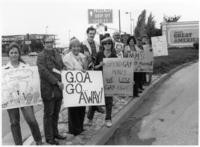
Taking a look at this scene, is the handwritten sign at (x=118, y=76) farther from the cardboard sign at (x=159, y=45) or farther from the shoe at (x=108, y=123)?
the cardboard sign at (x=159, y=45)

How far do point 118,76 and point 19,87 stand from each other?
2.52 metres

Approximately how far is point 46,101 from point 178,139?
7.60 feet

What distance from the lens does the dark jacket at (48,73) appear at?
513 centimetres

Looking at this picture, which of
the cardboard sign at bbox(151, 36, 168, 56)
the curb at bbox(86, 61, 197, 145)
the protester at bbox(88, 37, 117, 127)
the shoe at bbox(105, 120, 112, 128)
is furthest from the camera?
→ the cardboard sign at bbox(151, 36, 168, 56)

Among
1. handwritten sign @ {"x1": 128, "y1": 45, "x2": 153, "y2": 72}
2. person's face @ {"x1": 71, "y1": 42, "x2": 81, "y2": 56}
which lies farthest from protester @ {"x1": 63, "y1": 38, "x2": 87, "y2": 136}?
handwritten sign @ {"x1": 128, "y1": 45, "x2": 153, "y2": 72}

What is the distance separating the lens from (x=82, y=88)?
5.71m

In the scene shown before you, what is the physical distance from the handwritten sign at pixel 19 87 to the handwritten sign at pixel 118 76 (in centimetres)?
175

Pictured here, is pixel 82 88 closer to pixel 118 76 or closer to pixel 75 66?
pixel 75 66

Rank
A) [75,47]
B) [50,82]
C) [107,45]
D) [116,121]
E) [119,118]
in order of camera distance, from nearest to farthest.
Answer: [50,82] < [75,47] < [107,45] < [116,121] < [119,118]

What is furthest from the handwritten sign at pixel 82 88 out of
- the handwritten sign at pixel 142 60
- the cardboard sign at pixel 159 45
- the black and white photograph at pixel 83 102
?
the cardboard sign at pixel 159 45

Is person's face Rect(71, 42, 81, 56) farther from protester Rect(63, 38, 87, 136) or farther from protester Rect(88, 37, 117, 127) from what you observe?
protester Rect(88, 37, 117, 127)

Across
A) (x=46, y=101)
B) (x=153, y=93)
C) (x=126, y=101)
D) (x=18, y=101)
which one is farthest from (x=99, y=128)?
(x=153, y=93)

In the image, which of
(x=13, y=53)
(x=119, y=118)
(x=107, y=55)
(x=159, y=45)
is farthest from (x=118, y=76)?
(x=159, y=45)

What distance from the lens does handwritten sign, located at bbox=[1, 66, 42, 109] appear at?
4887 mm
